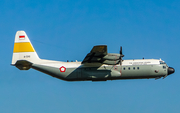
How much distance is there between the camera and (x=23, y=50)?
96.0ft

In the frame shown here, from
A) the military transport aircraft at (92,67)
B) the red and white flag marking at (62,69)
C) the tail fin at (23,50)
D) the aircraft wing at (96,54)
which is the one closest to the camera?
the aircraft wing at (96,54)

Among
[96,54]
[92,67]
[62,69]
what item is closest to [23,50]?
[62,69]

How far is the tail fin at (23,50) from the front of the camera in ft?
95.0

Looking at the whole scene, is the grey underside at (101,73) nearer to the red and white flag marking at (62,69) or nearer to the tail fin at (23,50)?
the red and white flag marking at (62,69)

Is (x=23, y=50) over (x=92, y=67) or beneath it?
over

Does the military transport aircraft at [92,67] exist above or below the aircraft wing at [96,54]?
below

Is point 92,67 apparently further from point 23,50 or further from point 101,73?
point 23,50

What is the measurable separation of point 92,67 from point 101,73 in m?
1.09

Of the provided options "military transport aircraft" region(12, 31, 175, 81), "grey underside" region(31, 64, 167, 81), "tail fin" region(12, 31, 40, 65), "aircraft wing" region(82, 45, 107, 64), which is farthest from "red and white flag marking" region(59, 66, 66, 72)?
"tail fin" region(12, 31, 40, 65)

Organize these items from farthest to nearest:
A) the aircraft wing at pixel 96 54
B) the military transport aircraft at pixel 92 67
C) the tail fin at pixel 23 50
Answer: the tail fin at pixel 23 50
the military transport aircraft at pixel 92 67
the aircraft wing at pixel 96 54

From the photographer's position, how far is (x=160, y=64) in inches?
1139

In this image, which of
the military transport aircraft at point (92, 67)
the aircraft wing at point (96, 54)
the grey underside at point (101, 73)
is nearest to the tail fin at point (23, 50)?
the military transport aircraft at point (92, 67)

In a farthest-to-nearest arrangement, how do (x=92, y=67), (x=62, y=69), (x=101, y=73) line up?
(x=62, y=69)
(x=92, y=67)
(x=101, y=73)

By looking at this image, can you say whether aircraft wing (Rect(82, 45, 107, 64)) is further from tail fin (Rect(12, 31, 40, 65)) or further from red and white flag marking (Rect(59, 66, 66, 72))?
tail fin (Rect(12, 31, 40, 65))
